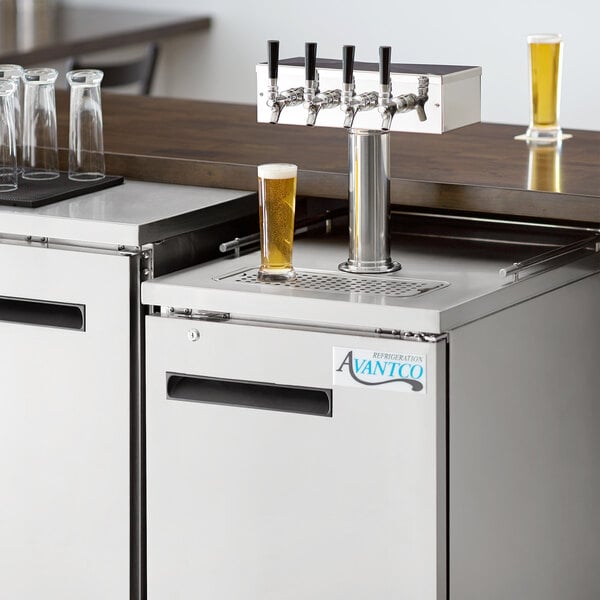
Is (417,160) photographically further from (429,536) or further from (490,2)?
(490,2)

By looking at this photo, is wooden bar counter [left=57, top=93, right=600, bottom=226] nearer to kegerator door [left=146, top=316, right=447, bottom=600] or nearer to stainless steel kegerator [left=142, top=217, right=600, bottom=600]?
stainless steel kegerator [left=142, top=217, right=600, bottom=600]

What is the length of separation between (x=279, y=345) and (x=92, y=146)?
588 millimetres

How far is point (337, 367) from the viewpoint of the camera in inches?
67.1

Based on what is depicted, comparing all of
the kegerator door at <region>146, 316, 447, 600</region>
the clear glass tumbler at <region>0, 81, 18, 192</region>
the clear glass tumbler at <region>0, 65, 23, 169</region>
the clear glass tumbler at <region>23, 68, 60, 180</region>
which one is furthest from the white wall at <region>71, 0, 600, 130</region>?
the kegerator door at <region>146, 316, 447, 600</region>

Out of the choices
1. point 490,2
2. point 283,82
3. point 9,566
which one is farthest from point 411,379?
point 490,2

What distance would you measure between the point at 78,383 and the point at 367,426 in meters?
0.45

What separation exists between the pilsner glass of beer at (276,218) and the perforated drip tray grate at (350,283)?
23 mm

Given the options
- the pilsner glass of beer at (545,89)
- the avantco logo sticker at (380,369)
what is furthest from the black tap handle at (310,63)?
the pilsner glass of beer at (545,89)

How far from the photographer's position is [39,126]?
216 cm

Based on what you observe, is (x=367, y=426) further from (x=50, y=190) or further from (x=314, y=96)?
(x=50, y=190)

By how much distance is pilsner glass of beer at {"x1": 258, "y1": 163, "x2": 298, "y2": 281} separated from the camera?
1.80 metres

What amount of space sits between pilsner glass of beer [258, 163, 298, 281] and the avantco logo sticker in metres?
0.18

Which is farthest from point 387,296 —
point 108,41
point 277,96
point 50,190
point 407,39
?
point 407,39

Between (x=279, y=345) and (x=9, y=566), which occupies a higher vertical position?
(x=279, y=345)
